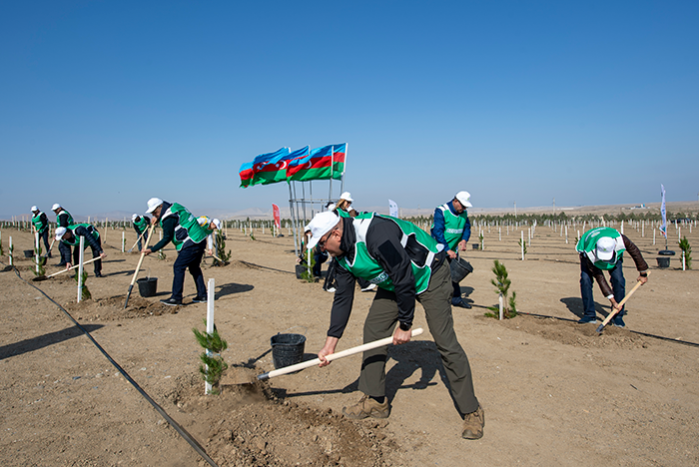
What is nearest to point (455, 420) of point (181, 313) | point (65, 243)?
point (181, 313)

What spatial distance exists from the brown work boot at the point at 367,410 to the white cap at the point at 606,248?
13.4ft

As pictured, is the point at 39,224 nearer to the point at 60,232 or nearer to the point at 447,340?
the point at 60,232

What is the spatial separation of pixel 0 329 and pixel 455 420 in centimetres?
643

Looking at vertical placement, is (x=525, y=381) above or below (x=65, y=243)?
below

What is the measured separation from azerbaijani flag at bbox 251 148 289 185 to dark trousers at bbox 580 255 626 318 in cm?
924

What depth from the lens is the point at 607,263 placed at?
226 inches

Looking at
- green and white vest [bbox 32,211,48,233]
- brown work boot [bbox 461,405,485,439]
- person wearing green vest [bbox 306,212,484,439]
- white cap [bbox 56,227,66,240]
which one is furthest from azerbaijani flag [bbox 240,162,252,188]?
brown work boot [bbox 461,405,485,439]

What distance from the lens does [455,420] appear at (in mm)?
3346

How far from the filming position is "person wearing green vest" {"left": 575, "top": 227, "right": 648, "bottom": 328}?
5641 millimetres

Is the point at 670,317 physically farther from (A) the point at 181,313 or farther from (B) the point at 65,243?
(B) the point at 65,243

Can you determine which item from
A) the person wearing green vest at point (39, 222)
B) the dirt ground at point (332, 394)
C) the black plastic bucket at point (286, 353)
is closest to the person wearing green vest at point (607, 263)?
the dirt ground at point (332, 394)

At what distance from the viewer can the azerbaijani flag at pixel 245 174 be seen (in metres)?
13.8

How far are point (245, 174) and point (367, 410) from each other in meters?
11.9

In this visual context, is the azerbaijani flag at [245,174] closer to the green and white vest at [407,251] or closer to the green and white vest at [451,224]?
the green and white vest at [451,224]
